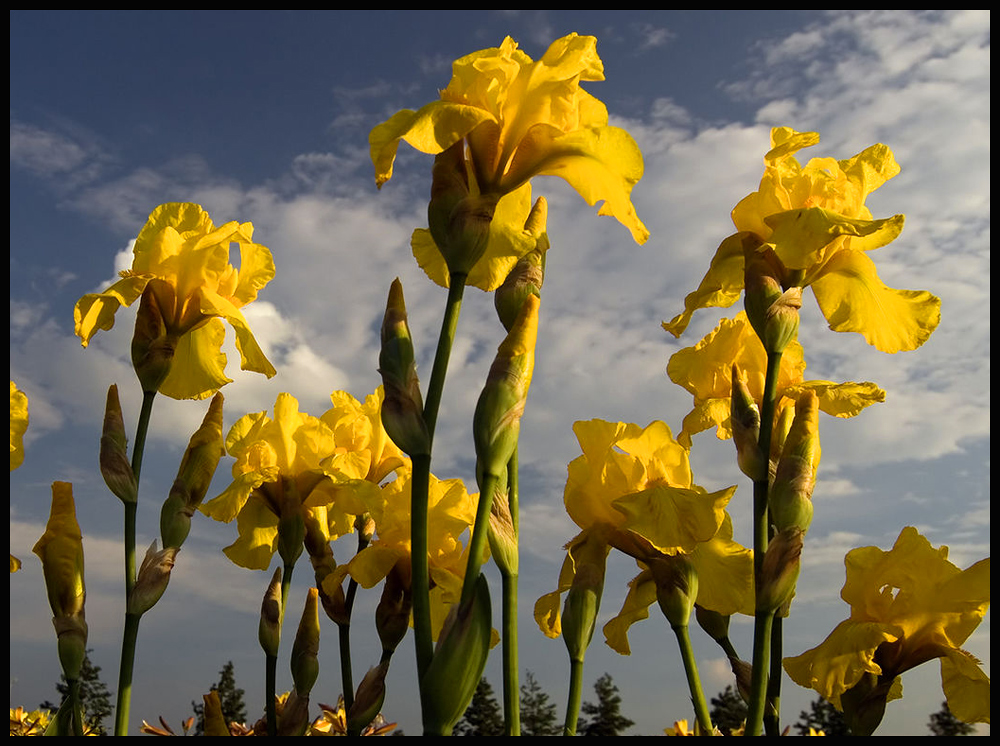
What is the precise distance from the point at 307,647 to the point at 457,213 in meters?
1.40

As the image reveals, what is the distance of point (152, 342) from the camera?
227 centimetres

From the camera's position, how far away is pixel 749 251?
7.46 ft

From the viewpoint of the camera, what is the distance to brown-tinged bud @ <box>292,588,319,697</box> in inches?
88.6

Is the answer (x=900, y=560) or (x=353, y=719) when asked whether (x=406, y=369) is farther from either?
(x=900, y=560)

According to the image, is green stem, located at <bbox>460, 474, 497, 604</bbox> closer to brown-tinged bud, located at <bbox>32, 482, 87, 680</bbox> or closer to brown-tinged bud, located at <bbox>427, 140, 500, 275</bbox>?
brown-tinged bud, located at <bbox>427, 140, 500, 275</bbox>

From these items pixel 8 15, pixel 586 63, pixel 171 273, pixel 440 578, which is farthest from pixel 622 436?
pixel 8 15

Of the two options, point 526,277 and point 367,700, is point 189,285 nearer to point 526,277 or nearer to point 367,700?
point 526,277

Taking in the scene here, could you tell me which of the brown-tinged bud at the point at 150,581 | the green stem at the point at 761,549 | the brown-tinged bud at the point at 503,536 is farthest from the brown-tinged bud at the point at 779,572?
the brown-tinged bud at the point at 150,581

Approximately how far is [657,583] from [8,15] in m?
2.14

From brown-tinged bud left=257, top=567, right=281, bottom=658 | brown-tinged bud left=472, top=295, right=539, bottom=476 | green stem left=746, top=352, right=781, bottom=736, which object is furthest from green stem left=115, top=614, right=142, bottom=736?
green stem left=746, top=352, right=781, bottom=736

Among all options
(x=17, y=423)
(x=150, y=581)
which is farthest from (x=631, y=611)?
(x=17, y=423)

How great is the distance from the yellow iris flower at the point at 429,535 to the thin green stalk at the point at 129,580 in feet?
1.76

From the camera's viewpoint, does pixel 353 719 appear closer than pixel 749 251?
Yes

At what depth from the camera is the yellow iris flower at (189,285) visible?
Result: 2.36 meters
